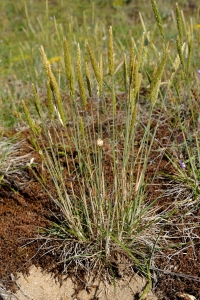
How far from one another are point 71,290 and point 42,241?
0.30 m

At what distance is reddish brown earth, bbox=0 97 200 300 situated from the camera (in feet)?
6.25

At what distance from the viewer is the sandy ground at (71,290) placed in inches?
74.7

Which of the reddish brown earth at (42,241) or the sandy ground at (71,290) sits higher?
the reddish brown earth at (42,241)

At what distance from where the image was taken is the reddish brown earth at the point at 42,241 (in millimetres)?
1906

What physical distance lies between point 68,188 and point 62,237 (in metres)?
0.37

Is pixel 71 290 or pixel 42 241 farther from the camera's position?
pixel 42 241

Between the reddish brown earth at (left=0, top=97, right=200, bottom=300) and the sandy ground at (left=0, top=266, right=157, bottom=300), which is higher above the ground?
the reddish brown earth at (left=0, top=97, right=200, bottom=300)

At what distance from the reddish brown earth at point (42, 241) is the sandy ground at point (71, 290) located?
53 millimetres

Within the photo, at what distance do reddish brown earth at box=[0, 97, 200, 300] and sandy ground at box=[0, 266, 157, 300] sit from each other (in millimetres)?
53

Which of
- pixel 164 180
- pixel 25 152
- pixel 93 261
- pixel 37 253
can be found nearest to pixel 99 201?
pixel 93 261

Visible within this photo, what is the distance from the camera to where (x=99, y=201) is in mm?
1876

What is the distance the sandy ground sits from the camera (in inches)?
74.7

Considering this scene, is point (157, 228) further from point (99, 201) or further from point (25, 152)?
point (25, 152)

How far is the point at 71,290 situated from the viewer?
1938 mm
